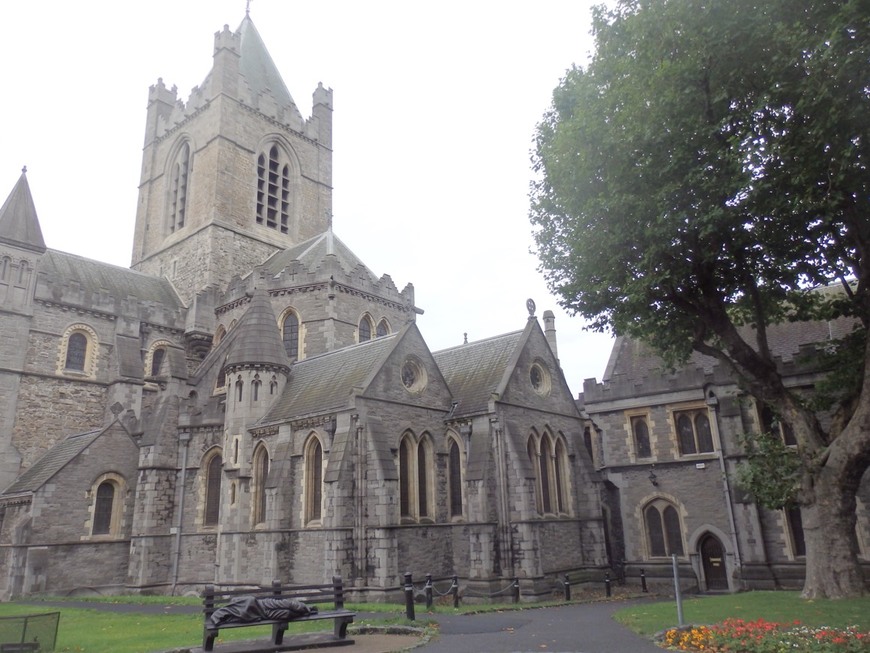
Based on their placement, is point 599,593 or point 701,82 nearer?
point 701,82

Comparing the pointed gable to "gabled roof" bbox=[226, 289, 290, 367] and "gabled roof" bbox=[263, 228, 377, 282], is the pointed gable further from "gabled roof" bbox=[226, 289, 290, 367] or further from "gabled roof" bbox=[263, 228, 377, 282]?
"gabled roof" bbox=[226, 289, 290, 367]

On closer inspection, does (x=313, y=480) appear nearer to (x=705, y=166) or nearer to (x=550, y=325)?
(x=705, y=166)

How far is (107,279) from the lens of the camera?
35.1 meters

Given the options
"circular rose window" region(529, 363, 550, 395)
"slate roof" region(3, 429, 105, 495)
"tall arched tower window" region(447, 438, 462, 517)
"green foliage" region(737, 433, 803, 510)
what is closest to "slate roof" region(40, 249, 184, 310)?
"slate roof" region(3, 429, 105, 495)

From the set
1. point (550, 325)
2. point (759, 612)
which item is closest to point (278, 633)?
point (759, 612)

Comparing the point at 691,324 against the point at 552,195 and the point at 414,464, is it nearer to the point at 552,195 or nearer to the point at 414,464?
the point at 552,195

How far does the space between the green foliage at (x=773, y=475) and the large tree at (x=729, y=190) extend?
4.94 ft

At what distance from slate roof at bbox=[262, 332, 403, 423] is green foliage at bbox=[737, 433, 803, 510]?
39.4ft

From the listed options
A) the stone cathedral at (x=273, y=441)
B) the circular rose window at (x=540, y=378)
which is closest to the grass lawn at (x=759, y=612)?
the stone cathedral at (x=273, y=441)

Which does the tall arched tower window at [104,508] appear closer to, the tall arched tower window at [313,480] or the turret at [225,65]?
the tall arched tower window at [313,480]

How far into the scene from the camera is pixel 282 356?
2641cm

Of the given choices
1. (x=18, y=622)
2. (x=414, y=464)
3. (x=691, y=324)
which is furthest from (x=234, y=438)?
(x=691, y=324)

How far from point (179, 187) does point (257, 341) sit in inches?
871

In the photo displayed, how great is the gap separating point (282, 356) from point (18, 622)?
50.0ft
